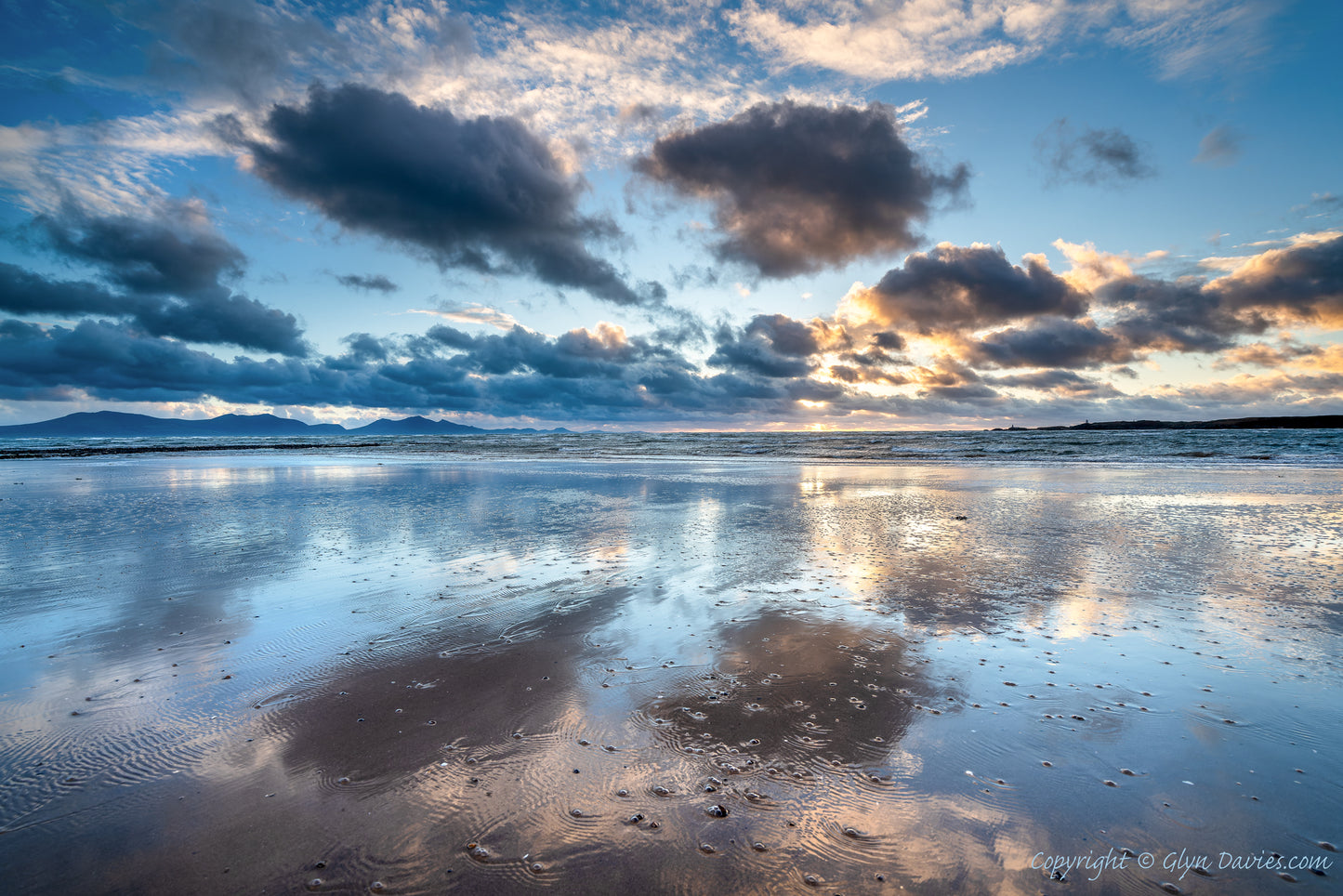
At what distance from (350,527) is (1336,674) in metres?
16.2

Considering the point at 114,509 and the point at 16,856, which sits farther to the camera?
the point at 114,509

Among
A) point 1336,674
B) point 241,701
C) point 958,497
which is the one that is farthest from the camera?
point 958,497

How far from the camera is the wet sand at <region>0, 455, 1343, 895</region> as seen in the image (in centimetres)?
305

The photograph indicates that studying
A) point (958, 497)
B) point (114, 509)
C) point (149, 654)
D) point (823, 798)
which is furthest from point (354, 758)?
point (958, 497)

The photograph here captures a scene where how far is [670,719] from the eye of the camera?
450 centimetres

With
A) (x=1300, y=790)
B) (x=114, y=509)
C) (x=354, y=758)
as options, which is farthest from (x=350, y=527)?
(x=1300, y=790)

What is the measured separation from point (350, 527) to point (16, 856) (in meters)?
10.8

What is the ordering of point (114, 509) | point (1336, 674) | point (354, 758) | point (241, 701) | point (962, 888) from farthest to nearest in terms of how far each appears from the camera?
1. point (114, 509)
2. point (1336, 674)
3. point (241, 701)
4. point (354, 758)
5. point (962, 888)

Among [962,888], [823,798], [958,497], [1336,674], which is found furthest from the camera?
[958,497]

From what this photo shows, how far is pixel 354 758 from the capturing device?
3979mm

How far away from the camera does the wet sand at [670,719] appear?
10.00 feet

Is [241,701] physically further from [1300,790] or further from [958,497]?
[958,497]

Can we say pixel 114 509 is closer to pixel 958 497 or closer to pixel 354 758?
pixel 354 758

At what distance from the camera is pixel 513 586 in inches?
329
